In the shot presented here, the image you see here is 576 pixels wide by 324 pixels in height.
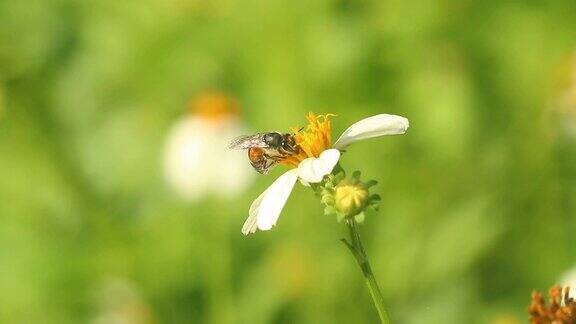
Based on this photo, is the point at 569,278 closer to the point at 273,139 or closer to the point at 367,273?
the point at 273,139

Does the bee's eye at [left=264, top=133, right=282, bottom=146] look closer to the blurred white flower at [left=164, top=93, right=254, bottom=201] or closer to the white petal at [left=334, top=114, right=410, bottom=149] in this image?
the white petal at [left=334, top=114, right=410, bottom=149]

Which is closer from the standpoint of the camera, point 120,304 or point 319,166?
point 319,166

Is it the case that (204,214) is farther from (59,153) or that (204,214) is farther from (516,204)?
(516,204)

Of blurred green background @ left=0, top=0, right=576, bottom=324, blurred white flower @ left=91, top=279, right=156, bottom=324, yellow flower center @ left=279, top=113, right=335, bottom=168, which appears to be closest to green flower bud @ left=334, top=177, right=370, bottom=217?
yellow flower center @ left=279, top=113, right=335, bottom=168

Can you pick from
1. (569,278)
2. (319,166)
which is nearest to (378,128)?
(319,166)

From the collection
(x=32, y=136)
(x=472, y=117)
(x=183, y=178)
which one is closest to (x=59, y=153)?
(x=32, y=136)

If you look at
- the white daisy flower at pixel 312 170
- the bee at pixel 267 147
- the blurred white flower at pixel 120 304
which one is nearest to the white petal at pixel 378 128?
the white daisy flower at pixel 312 170
